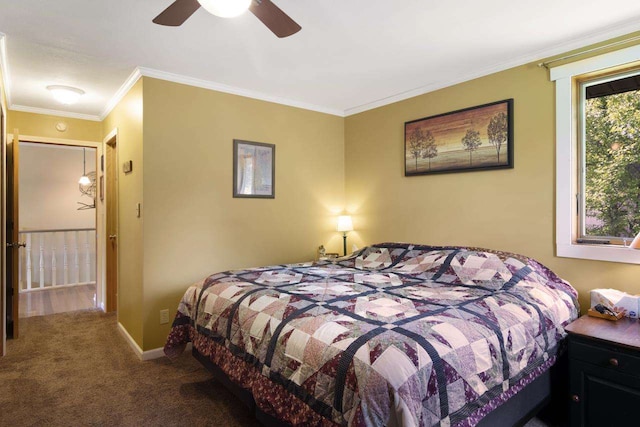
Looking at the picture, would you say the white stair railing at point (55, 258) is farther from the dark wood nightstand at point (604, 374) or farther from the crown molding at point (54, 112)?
the dark wood nightstand at point (604, 374)

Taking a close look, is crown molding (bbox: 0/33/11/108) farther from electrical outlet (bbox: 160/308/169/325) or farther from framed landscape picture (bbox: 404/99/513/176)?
framed landscape picture (bbox: 404/99/513/176)

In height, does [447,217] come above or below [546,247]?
above

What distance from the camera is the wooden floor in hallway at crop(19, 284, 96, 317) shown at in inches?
182

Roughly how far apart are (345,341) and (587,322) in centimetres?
159

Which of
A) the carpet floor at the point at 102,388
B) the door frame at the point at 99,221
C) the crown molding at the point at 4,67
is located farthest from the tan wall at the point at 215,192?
the door frame at the point at 99,221

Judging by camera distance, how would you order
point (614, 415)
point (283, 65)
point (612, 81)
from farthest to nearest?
point (283, 65), point (612, 81), point (614, 415)

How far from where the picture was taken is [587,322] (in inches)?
85.1

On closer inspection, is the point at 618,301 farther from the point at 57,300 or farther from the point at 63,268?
the point at 63,268

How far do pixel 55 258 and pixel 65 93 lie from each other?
3.87m

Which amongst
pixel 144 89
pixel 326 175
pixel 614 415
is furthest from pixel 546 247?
pixel 144 89

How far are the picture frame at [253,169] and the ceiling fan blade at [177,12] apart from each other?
5.71 ft

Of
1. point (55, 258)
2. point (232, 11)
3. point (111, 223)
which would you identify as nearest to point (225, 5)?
point (232, 11)

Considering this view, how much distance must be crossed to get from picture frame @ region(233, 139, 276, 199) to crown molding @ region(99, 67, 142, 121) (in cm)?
98

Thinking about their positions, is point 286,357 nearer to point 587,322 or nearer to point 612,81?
point 587,322
